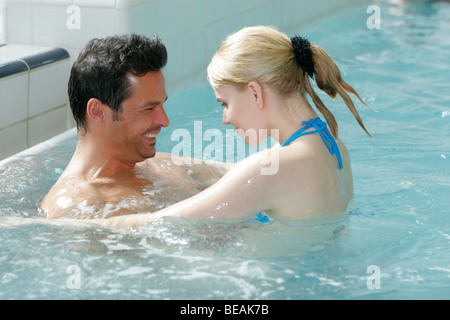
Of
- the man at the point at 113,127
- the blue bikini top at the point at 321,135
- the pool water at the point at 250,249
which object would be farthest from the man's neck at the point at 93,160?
the blue bikini top at the point at 321,135

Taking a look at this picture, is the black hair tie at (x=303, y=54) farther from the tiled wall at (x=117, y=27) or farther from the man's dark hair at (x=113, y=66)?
the tiled wall at (x=117, y=27)

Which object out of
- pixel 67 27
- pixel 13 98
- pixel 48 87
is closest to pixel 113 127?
pixel 13 98

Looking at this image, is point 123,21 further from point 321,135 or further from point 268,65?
point 321,135

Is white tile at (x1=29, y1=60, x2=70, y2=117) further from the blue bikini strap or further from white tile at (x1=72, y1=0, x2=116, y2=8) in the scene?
the blue bikini strap

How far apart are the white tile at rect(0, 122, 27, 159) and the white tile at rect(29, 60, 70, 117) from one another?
11cm

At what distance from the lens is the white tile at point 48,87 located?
370cm

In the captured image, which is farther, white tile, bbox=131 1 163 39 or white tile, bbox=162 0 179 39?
white tile, bbox=162 0 179 39

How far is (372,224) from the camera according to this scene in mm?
2725

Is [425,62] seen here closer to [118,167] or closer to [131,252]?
[118,167]

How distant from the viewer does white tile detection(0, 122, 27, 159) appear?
11.6 feet

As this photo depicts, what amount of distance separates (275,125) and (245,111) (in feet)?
0.39

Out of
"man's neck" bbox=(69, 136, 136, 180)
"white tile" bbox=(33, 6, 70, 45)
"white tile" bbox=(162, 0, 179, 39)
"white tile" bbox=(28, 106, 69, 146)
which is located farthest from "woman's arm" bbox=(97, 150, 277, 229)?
"white tile" bbox=(162, 0, 179, 39)

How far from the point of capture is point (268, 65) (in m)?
2.33
